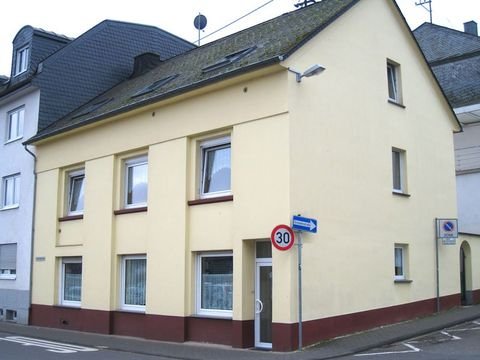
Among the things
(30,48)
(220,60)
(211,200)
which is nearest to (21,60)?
(30,48)

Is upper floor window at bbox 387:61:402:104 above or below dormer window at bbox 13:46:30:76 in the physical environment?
below

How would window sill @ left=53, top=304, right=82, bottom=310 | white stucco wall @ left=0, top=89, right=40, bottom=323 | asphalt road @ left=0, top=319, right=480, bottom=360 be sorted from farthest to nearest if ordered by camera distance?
white stucco wall @ left=0, top=89, right=40, bottom=323 < window sill @ left=53, top=304, right=82, bottom=310 < asphalt road @ left=0, top=319, right=480, bottom=360

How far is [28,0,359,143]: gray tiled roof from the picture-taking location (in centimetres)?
1406

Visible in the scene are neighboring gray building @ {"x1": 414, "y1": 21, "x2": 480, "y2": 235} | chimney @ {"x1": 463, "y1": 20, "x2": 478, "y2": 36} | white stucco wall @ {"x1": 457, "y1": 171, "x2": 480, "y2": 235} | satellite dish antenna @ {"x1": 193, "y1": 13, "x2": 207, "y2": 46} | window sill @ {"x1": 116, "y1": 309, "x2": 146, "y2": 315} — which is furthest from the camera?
chimney @ {"x1": 463, "y1": 20, "x2": 478, "y2": 36}

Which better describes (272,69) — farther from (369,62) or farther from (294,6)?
(294,6)

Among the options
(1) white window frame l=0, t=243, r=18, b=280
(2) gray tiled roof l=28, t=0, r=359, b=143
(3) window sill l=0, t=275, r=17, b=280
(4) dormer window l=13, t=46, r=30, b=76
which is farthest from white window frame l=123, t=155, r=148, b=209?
(4) dormer window l=13, t=46, r=30, b=76

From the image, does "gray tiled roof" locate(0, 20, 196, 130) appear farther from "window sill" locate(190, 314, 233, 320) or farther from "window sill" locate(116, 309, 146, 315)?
"window sill" locate(190, 314, 233, 320)

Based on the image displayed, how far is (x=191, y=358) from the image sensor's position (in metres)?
12.1

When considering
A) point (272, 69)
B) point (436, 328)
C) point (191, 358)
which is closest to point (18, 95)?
point (272, 69)

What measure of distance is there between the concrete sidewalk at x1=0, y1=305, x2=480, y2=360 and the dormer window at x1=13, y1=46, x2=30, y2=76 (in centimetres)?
1054

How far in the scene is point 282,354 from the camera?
12.0 m

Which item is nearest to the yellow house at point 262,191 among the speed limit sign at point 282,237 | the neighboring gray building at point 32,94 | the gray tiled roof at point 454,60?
the speed limit sign at point 282,237

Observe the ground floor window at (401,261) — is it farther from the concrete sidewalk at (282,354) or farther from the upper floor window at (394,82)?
Answer: the upper floor window at (394,82)

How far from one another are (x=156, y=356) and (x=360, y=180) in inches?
248
